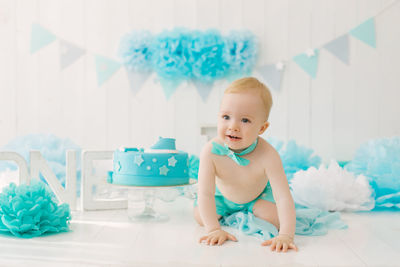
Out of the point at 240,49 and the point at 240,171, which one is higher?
the point at 240,49

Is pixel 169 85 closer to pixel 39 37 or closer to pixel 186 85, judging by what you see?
pixel 186 85

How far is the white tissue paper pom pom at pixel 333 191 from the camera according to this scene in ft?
5.06

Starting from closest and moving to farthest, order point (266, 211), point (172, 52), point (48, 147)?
1. point (266, 211)
2. point (48, 147)
3. point (172, 52)

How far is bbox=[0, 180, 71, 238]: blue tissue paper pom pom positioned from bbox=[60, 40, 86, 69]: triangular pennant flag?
1.36 meters

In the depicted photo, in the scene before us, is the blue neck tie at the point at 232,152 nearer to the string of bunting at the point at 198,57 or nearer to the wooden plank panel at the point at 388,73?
the string of bunting at the point at 198,57

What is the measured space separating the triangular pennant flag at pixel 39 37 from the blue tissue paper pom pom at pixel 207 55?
94cm

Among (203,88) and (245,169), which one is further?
(203,88)

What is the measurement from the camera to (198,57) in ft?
7.41

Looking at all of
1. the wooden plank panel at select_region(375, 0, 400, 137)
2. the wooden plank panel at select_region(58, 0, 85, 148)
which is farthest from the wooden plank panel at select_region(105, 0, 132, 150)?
the wooden plank panel at select_region(375, 0, 400, 137)

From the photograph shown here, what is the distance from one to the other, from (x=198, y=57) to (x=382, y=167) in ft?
3.95

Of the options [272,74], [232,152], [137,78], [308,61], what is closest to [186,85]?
[137,78]

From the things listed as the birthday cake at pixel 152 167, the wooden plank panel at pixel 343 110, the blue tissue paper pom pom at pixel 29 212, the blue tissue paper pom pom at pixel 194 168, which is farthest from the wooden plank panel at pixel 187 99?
the blue tissue paper pom pom at pixel 29 212

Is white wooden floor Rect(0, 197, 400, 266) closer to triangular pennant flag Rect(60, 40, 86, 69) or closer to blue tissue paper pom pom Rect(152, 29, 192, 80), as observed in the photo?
blue tissue paper pom pom Rect(152, 29, 192, 80)

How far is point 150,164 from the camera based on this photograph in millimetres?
1300
